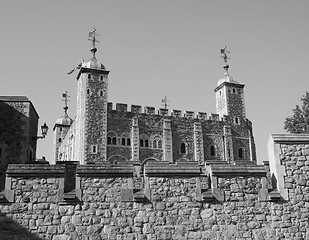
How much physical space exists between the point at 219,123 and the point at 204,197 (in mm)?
48210

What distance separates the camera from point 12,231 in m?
8.13

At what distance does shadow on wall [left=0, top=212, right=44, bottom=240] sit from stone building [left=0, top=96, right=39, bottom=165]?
7333 millimetres

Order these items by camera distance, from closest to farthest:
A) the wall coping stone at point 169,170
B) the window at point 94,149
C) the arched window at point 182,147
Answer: the wall coping stone at point 169,170 → the window at point 94,149 → the arched window at point 182,147

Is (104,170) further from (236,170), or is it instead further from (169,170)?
(236,170)

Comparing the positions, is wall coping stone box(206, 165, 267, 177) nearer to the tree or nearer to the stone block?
the stone block

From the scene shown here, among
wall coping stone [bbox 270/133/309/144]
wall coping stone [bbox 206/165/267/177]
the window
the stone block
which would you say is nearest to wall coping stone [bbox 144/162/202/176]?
wall coping stone [bbox 206/165/267/177]

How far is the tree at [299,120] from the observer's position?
2700 cm

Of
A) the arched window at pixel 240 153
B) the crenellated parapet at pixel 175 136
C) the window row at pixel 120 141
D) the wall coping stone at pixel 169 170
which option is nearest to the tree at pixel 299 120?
the wall coping stone at pixel 169 170

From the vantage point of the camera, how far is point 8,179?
332 inches

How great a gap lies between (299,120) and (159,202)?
2075cm

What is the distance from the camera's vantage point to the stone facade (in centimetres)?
834

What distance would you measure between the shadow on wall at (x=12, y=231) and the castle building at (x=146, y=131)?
A: 36.7m

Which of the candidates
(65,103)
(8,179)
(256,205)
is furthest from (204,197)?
(65,103)

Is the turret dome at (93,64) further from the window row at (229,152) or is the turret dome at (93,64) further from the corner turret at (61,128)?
the window row at (229,152)
